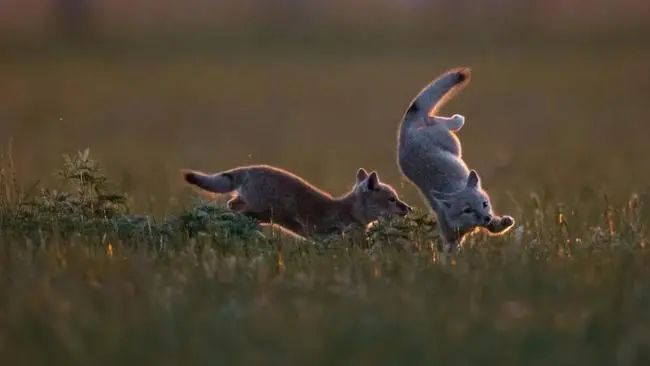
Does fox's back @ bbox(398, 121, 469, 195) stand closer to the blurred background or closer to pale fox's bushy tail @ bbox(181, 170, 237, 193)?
the blurred background

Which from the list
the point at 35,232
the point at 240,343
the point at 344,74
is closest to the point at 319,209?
the point at 35,232

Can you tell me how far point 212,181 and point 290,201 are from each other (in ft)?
2.11

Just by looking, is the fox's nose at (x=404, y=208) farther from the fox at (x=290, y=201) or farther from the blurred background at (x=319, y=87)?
the blurred background at (x=319, y=87)

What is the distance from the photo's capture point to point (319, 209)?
1076cm

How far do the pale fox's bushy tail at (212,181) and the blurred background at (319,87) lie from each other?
4.67 feet

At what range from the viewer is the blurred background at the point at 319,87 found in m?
19.0

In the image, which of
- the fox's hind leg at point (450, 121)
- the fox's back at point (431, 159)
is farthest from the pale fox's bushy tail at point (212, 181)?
the fox's hind leg at point (450, 121)

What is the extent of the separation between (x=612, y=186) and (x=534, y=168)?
3256 mm

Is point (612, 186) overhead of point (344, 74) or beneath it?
beneath

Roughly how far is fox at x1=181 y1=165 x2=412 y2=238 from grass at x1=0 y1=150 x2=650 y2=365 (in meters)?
0.94

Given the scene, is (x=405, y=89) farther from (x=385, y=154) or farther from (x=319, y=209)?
(x=319, y=209)

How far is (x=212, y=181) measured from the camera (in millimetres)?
10586

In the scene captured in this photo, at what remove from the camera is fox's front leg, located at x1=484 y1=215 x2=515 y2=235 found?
10039 millimetres

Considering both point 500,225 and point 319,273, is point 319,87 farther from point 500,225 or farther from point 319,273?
point 319,273
